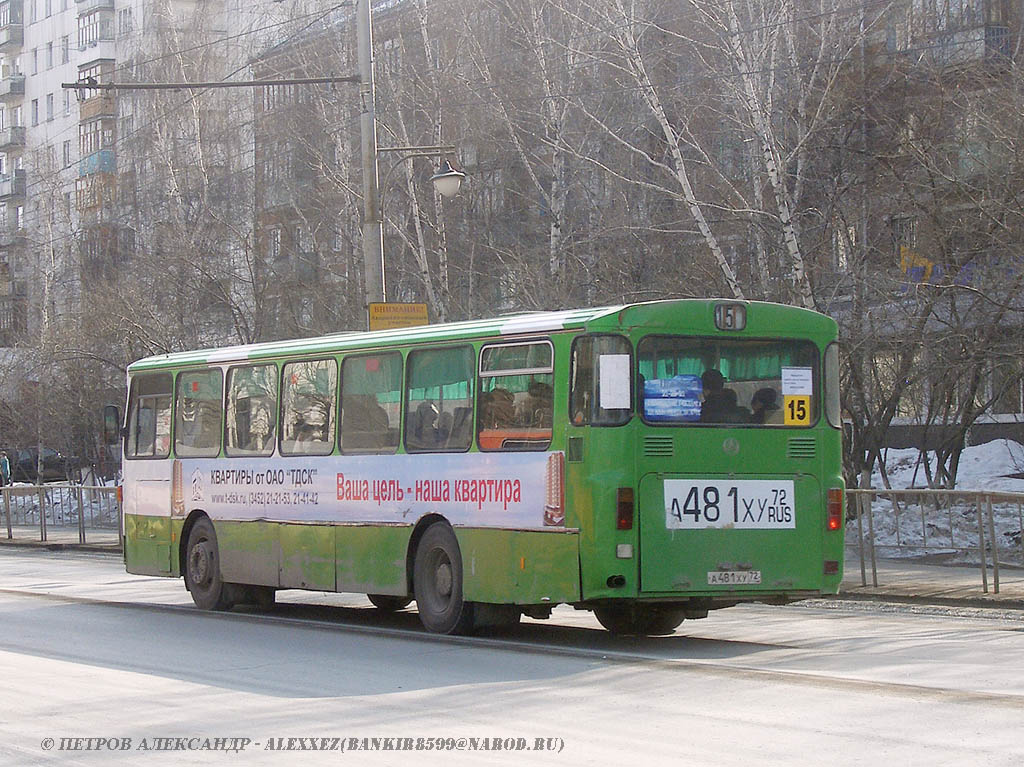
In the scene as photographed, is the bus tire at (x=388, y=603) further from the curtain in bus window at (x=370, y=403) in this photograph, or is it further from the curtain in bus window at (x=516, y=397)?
the curtain in bus window at (x=516, y=397)

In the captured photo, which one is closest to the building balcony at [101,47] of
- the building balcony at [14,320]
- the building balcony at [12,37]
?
the building balcony at [12,37]

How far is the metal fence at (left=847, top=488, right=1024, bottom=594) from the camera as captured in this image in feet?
56.0

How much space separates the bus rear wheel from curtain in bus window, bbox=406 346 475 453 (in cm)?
201

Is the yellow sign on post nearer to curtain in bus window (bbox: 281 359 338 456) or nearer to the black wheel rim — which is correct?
the black wheel rim

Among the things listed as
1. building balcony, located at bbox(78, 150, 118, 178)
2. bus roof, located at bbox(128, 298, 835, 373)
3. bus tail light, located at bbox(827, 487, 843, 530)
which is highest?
building balcony, located at bbox(78, 150, 118, 178)

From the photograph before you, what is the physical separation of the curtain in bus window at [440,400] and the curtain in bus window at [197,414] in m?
3.80

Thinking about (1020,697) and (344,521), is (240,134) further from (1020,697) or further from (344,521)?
(1020,697)

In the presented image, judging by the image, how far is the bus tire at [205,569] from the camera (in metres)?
17.4

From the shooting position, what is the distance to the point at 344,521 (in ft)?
50.6

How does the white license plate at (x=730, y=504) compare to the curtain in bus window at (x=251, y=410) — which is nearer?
the white license plate at (x=730, y=504)

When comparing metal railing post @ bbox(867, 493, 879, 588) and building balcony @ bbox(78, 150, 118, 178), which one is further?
building balcony @ bbox(78, 150, 118, 178)

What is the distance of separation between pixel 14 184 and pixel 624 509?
76128mm

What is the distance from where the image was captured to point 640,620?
14312 millimetres

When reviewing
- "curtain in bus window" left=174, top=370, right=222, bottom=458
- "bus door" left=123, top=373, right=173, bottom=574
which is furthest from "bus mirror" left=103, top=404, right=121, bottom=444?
"curtain in bus window" left=174, top=370, right=222, bottom=458
